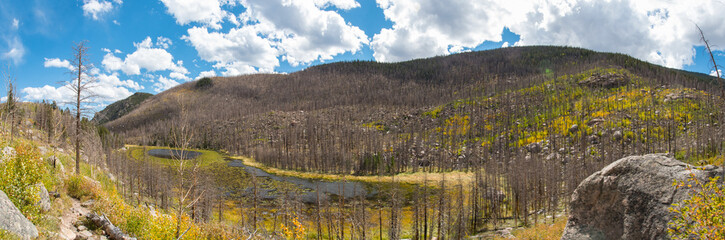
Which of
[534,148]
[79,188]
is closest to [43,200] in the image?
[79,188]

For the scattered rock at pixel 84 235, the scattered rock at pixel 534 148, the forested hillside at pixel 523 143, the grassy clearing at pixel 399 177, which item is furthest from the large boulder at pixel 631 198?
the scattered rock at pixel 534 148

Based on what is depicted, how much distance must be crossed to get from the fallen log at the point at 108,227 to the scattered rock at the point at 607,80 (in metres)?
181

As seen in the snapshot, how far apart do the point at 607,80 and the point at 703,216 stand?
175182 millimetres

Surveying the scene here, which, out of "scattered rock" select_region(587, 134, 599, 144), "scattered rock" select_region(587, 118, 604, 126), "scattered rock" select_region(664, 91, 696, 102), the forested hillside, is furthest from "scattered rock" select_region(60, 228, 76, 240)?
"scattered rock" select_region(664, 91, 696, 102)

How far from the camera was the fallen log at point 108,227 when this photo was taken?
16422 millimetres

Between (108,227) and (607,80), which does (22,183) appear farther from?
(607,80)

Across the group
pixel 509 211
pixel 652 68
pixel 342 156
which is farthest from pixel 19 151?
pixel 652 68

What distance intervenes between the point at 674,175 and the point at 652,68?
246m

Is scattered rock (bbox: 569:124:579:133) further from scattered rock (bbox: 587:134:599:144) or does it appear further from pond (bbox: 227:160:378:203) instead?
pond (bbox: 227:160:378:203)

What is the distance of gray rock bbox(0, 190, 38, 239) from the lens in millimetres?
10667

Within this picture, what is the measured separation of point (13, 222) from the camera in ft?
35.9

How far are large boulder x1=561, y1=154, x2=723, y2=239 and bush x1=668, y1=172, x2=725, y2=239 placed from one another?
75cm

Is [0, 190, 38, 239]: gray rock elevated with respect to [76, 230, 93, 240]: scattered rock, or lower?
elevated

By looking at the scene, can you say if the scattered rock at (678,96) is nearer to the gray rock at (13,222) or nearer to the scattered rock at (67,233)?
the scattered rock at (67,233)
